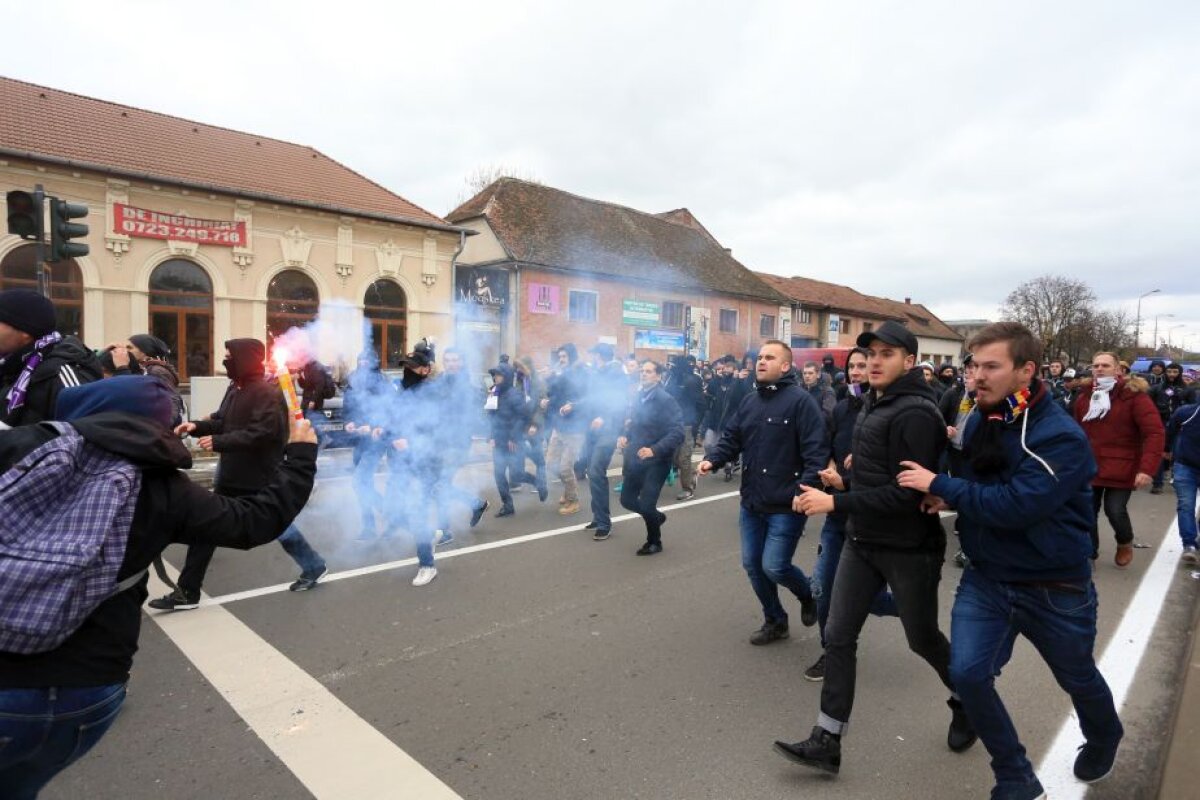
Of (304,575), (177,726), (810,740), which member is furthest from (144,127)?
(810,740)

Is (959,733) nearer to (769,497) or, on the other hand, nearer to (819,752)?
(819,752)

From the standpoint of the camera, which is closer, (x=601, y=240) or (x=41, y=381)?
(x=41, y=381)

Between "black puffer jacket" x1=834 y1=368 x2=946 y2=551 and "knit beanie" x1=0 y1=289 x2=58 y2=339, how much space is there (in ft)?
13.4

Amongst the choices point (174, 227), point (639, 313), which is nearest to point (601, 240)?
point (639, 313)

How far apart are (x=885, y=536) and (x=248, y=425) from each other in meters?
3.86

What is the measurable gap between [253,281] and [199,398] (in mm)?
4653

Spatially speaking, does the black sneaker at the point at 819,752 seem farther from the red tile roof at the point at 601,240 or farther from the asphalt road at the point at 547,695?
the red tile roof at the point at 601,240

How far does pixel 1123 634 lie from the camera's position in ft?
14.2

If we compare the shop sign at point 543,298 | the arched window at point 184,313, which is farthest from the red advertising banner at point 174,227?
the shop sign at point 543,298

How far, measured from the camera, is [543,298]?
22750 mm

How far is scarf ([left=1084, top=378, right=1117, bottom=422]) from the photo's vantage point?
5.73 meters

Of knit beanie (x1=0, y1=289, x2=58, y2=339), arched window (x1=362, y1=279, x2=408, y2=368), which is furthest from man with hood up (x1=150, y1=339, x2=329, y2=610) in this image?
arched window (x1=362, y1=279, x2=408, y2=368)

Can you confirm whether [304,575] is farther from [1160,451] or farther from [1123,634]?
[1160,451]

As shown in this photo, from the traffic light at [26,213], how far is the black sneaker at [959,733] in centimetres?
904
